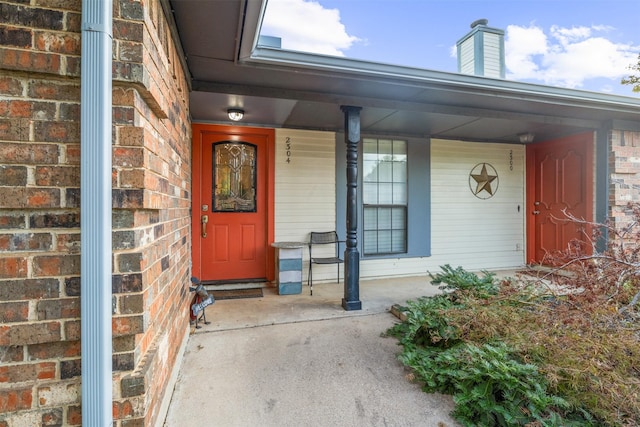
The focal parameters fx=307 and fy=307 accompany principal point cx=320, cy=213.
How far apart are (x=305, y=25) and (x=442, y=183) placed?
320 cm

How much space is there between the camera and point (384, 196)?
16.0 feet

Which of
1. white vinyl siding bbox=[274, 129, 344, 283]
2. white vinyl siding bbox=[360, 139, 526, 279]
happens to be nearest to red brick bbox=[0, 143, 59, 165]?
white vinyl siding bbox=[274, 129, 344, 283]

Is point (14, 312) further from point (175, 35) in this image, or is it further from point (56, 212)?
point (175, 35)

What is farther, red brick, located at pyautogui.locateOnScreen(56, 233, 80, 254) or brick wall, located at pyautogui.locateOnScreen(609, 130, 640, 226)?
brick wall, located at pyautogui.locateOnScreen(609, 130, 640, 226)

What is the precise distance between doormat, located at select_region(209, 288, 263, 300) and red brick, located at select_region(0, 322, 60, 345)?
9.16ft

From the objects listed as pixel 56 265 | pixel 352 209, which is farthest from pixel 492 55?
pixel 56 265

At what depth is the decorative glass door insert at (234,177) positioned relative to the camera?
4.24m

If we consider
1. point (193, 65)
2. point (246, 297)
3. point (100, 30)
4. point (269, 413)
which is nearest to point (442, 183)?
point (246, 297)

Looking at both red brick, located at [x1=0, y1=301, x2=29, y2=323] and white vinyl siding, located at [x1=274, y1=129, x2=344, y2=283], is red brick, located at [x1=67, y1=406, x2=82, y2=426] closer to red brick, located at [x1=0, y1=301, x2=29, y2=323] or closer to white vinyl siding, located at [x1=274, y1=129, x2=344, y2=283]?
red brick, located at [x1=0, y1=301, x2=29, y2=323]

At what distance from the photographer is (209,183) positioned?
4184mm

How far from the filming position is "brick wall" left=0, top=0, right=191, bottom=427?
1014 mm

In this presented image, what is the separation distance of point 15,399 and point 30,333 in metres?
0.24

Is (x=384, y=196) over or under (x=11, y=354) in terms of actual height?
over

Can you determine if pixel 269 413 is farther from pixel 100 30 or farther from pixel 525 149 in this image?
pixel 525 149
